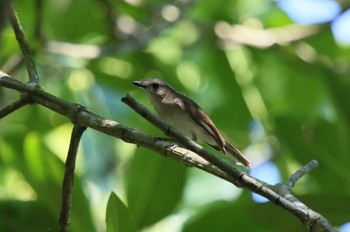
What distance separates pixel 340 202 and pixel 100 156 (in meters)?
2.50

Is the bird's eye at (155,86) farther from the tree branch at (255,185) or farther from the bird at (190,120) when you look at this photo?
the tree branch at (255,185)

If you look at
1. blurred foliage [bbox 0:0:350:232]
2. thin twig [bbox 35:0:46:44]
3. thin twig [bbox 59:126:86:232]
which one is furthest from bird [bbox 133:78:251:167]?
thin twig [bbox 35:0:46:44]

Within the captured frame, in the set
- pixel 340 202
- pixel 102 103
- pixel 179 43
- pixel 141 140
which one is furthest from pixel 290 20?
pixel 141 140

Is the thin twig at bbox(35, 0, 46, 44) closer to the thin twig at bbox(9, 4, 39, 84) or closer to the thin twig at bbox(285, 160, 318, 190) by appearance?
the thin twig at bbox(9, 4, 39, 84)

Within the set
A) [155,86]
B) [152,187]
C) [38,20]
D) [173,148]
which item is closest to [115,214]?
[173,148]

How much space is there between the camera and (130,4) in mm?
5113

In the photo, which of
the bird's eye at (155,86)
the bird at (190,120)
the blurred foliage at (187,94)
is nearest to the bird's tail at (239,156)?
the bird at (190,120)

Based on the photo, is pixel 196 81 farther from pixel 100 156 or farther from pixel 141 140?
pixel 141 140

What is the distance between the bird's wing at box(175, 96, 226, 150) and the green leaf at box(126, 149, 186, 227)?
33 centimetres

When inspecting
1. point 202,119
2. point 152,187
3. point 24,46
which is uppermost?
point 202,119

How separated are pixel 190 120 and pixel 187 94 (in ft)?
5.36

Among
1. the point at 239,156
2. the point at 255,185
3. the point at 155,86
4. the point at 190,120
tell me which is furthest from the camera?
the point at 155,86

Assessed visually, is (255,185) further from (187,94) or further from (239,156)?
(187,94)

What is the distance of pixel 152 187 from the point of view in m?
3.47
